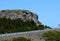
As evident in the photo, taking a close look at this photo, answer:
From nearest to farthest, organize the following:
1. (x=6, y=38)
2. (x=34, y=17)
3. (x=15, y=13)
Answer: (x=6, y=38), (x=15, y=13), (x=34, y=17)

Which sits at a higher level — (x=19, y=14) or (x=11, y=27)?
(x=19, y=14)

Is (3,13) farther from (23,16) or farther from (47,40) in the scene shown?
(47,40)

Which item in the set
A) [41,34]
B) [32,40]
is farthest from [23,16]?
[32,40]

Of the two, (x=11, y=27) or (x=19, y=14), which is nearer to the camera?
(x=11, y=27)

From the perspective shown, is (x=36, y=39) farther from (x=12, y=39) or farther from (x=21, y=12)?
(x=21, y=12)

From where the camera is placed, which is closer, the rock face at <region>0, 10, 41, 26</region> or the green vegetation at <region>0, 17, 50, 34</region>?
the green vegetation at <region>0, 17, 50, 34</region>

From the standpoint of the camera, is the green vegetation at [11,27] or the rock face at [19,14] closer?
the green vegetation at [11,27]

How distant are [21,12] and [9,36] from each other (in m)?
62.3

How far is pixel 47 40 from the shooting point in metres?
41.9

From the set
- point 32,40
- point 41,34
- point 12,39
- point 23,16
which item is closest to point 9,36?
point 12,39

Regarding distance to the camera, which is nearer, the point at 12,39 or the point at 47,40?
the point at 12,39

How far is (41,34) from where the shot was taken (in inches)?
1809

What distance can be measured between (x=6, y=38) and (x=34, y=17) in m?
68.5

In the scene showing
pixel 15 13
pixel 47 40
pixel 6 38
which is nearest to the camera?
pixel 6 38
